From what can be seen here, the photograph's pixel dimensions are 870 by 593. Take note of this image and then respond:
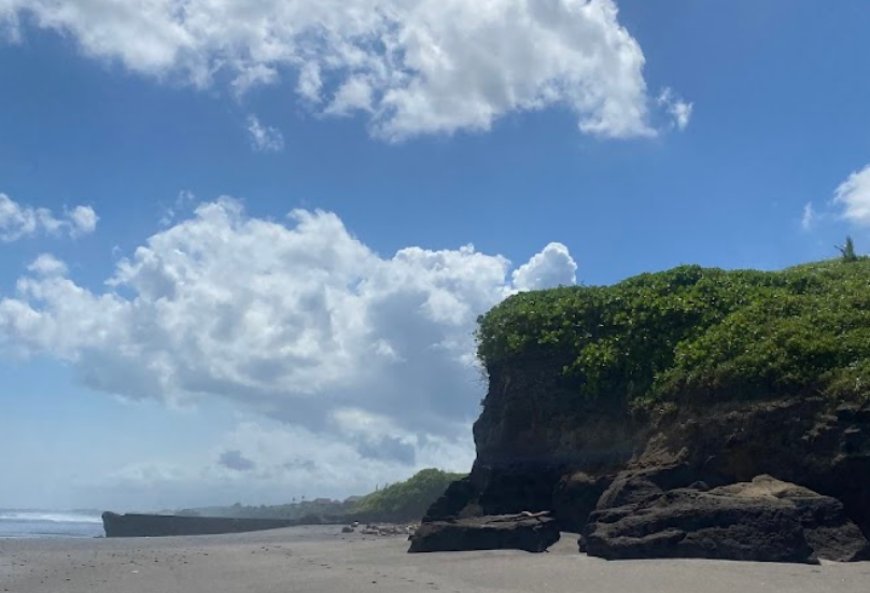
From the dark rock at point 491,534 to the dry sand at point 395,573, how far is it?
1.30 ft

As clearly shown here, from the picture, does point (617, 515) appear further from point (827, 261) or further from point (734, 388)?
point (827, 261)

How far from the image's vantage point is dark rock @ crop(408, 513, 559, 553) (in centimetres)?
1938

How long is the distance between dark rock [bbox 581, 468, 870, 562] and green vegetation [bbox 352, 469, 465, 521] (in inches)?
1397

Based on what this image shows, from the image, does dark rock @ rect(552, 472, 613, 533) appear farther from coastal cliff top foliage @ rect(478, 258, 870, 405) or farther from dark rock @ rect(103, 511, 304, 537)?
dark rock @ rect(103, 511, 304, 537)

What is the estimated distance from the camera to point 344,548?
24172mm

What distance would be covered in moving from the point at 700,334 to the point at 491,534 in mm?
7073

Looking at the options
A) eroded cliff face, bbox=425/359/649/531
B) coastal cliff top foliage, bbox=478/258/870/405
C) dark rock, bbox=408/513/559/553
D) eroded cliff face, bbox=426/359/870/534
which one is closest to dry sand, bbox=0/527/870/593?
dark rock, bbox=408/513/559/553

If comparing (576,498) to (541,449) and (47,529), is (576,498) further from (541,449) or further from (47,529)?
(47,529)

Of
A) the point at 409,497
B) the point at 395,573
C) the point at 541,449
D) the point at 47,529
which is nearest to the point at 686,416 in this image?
the point at 541,449

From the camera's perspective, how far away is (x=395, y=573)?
1694cm

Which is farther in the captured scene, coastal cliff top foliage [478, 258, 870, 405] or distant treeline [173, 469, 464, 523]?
distant treeline [173, 469, 464, 523]

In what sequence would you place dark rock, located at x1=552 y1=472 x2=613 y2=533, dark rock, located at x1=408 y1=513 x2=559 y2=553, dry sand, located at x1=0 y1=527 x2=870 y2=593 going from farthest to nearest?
dark rock, located at x1=552 y1=472 x2=613 y2=533 < dark rock, located at x1=408 y1=513 x2=559 y2=553 < dry sand, located at x1=0 y1=527 x2=870 y2=593

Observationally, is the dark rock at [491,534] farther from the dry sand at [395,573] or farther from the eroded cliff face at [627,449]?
the eroded cliff face at [627,449]

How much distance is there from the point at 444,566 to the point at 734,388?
7.09 meters
